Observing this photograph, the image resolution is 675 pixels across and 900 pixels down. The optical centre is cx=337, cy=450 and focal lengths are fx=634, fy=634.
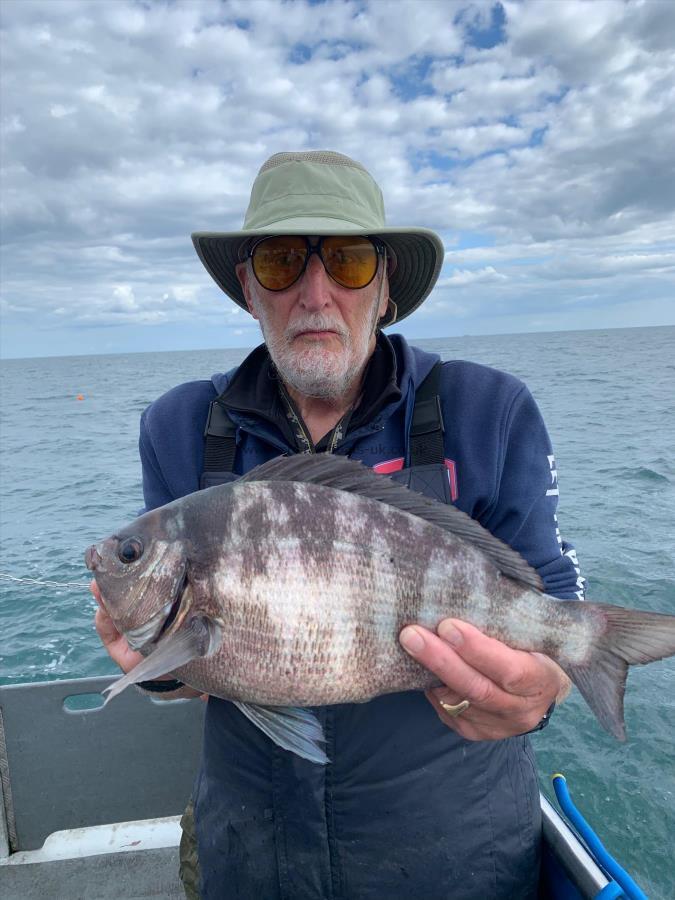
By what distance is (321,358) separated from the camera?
8.86ft

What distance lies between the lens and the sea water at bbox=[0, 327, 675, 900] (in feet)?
19.2

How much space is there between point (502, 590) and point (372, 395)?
1050 mm

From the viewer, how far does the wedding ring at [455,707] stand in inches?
84.0

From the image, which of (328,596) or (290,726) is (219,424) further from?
(290,726)

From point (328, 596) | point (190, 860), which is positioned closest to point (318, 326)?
point (328, 596)

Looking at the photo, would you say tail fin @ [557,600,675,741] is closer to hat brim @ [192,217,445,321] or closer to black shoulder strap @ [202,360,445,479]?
black shoulder strap @ [202,360,445,479]

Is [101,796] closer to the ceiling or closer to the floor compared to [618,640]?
closer to the floor

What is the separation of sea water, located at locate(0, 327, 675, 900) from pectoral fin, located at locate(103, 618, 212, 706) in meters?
4.98

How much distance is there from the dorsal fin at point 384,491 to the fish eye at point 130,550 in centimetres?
43

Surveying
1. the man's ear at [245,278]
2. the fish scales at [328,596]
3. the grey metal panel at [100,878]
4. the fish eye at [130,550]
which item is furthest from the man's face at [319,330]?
the grey metal panel at [100,878]

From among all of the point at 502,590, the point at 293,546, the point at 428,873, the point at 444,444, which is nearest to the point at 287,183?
the point at 444,444

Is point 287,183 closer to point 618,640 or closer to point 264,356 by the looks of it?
point 264,356

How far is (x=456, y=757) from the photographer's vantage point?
2.48 m

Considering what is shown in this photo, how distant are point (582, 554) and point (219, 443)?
366 inches
